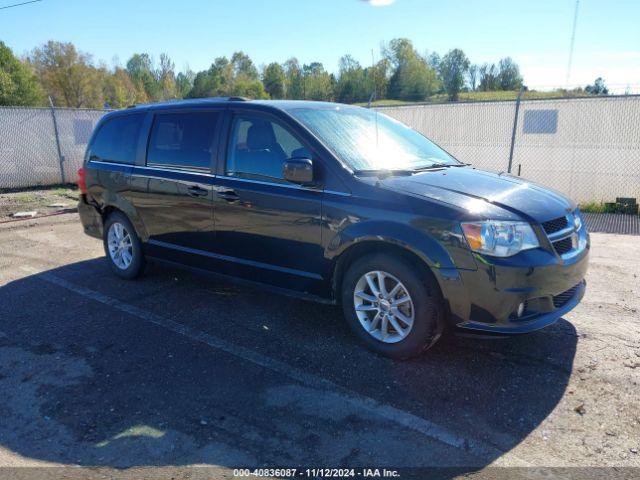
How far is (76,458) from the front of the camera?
2.63 meters

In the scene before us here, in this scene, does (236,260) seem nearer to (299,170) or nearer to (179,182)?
(179,182)

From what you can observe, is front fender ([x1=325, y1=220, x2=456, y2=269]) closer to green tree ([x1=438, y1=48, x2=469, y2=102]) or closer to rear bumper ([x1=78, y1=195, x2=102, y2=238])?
rear bumper ([x1=78, y1=195, x2=102, y2=238])

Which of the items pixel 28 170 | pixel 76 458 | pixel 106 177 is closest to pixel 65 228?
pixel 106 177

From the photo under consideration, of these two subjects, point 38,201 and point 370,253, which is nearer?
point 370,253

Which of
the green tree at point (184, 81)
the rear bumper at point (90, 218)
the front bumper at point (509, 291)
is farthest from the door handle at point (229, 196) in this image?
the green tree at point (184, 81)

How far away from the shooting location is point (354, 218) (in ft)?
11.8

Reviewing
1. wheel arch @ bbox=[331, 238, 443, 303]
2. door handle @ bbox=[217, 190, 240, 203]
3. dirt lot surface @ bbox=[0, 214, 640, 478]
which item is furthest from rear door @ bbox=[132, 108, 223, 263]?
wheel arch @ bbox=[331, 238, 443, 303]

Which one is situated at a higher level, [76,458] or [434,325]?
[434,325]

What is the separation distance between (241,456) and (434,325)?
5.06 feet

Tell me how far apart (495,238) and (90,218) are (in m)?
4.87

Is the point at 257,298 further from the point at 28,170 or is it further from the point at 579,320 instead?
the point at 28,170

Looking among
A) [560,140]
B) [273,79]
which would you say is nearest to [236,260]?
[560,140]

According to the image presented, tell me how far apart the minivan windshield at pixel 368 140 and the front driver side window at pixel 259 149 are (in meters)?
0.21

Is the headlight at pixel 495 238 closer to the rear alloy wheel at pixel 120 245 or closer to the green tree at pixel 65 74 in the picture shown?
the rear alloy wheel at pixel 120 245
